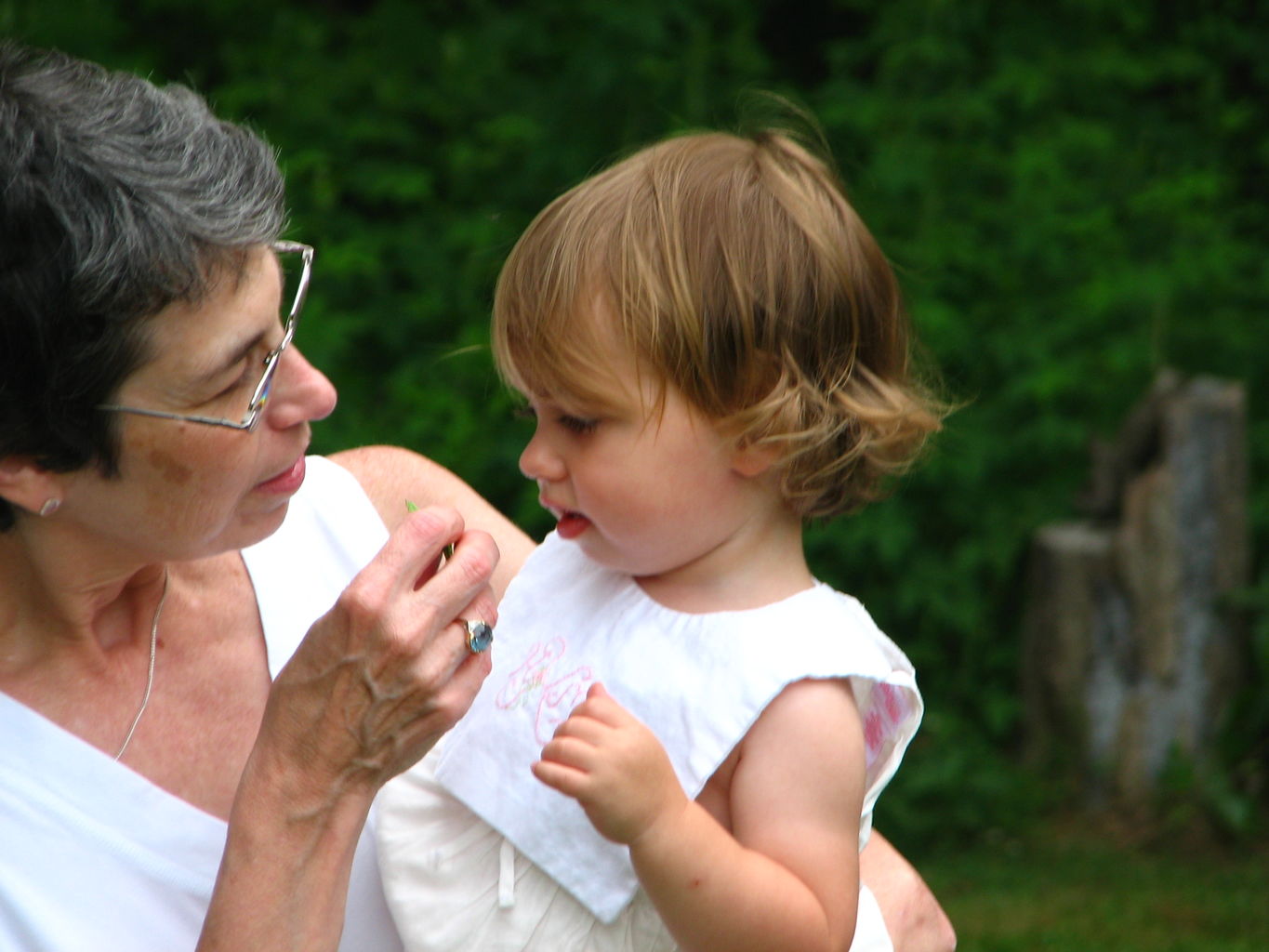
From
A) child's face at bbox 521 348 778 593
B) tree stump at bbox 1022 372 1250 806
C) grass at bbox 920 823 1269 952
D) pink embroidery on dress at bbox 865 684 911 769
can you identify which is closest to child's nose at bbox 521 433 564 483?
child's face at bbox 521 348 778 593

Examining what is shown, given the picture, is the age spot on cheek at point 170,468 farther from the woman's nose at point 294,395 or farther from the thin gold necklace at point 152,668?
the thin gold necklace at point 152,668

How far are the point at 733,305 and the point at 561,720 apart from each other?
556mm

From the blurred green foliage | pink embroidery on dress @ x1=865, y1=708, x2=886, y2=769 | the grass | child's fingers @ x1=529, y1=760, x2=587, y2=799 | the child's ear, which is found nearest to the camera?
child's fingers @ x1=529, y1=760, x2=587, y2=799

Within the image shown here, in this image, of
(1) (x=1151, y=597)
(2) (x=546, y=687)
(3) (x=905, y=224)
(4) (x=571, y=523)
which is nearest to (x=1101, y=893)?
(1) (x=1151, y=597)

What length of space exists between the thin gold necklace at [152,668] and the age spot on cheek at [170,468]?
346mm

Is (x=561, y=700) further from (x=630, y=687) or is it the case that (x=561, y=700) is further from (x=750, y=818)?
→ (x=750, y=818)

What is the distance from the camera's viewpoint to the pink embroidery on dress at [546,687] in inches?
75.7

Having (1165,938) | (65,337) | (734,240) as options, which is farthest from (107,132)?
(1165,938)

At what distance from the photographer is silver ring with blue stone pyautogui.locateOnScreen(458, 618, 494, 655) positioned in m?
1.80

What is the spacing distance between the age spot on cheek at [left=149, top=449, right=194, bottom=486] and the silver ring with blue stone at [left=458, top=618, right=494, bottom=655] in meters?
0.37

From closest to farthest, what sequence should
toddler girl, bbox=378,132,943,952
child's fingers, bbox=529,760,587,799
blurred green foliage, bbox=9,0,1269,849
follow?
1. child's fingers, bbox=529,760,587,799
2. toddler girl, bbox=378,132,943,952
3. blurred green foliage, bbox=9,0,1269,849

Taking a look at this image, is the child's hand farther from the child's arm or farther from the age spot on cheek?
the age spot on cheek

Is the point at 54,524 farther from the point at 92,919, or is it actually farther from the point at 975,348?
the point at 975,348

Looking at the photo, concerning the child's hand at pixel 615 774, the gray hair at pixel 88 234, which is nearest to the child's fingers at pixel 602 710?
the child's hand at pixel 615 774
